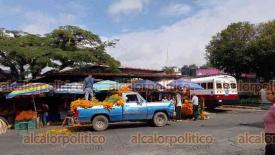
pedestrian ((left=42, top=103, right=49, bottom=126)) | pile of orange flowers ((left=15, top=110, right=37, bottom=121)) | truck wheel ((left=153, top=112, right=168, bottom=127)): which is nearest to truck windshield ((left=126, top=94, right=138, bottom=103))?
truck wheel ((left=153, top=112, right=168, bottom=127))

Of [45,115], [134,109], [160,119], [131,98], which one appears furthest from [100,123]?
[45,115]

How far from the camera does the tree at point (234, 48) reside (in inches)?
1444

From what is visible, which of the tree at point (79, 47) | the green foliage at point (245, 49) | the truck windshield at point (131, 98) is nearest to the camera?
the truck windshield at point (131, 98)

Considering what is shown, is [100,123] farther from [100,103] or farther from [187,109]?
[187,109]

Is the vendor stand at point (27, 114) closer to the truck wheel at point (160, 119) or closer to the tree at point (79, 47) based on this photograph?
the tree at point (79, 47)

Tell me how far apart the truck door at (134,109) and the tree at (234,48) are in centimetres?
1968

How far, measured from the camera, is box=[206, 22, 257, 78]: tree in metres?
36.7

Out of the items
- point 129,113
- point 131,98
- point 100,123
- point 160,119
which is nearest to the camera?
point 100,123

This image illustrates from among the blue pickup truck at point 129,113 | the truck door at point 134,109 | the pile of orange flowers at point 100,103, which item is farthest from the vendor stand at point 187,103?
the pile of orange flowers at point 100,103

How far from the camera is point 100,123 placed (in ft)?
60.7

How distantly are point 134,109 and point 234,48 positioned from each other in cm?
2060

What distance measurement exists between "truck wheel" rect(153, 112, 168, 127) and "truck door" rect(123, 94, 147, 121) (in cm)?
55

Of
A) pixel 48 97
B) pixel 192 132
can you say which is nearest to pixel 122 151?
pixel 192 132

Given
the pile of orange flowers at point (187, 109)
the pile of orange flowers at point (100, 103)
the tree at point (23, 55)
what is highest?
the tree at point (23, 55)
